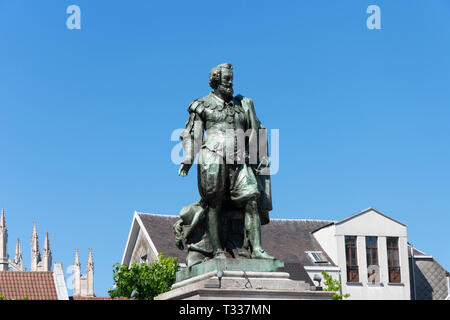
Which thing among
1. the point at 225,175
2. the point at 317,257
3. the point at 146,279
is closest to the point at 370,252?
the point at 317,257

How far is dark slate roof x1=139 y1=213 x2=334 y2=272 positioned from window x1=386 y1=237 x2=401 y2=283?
13.9ft

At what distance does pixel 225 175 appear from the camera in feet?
46.2

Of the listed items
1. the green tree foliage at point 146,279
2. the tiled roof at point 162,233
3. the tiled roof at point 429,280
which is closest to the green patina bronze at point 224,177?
the green tree foliage at point 146,279

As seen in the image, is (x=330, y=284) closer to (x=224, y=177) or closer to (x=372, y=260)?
(x=372, y=260)

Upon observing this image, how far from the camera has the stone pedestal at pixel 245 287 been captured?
12906mm

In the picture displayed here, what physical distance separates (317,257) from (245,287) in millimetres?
42117

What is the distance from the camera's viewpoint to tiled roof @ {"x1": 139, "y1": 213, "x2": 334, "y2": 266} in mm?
52312

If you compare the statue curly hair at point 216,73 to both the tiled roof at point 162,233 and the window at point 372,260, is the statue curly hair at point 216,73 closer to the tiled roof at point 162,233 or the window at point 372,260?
the tiled roof at point 162,233

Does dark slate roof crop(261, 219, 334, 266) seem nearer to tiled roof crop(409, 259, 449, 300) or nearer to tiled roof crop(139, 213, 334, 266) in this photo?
tiled roof crop(139, 213, 334, 266)

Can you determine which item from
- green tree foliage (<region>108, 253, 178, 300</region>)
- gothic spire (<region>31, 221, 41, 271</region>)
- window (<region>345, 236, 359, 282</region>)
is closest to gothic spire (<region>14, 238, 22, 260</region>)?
gothic spire (<region>31, 221, 41, 271</region>)

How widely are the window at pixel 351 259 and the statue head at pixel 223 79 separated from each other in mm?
41631
